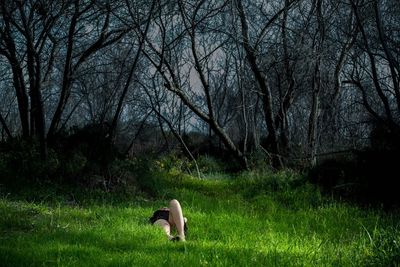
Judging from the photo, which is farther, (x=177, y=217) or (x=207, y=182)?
(x=207, y=182)

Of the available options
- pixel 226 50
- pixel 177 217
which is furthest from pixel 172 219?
pixel 226 50

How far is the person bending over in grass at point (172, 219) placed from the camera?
6.53 metres

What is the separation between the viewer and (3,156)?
1177cm

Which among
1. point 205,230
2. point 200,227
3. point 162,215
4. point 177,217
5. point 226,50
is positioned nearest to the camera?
point 177,217

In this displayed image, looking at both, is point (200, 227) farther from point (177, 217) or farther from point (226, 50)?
point (226, 50)

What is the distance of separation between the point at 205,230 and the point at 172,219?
1.87 ft

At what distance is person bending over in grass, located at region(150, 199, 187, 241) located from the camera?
6.53 meters

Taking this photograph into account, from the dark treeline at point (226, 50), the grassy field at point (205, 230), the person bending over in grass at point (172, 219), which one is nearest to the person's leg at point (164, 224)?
the person bending over in grass at point (172, 219)

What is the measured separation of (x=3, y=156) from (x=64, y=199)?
318cm

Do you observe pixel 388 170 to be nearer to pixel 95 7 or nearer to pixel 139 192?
pixel 139 192

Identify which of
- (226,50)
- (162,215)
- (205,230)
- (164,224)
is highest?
(226,50)

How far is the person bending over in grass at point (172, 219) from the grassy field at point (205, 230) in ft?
0.64

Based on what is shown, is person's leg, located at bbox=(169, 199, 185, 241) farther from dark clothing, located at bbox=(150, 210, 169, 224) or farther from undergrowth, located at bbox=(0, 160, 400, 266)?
undergrowth, located at bbox=(0, 160, 400, 266)

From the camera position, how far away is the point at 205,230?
714 centimetres
